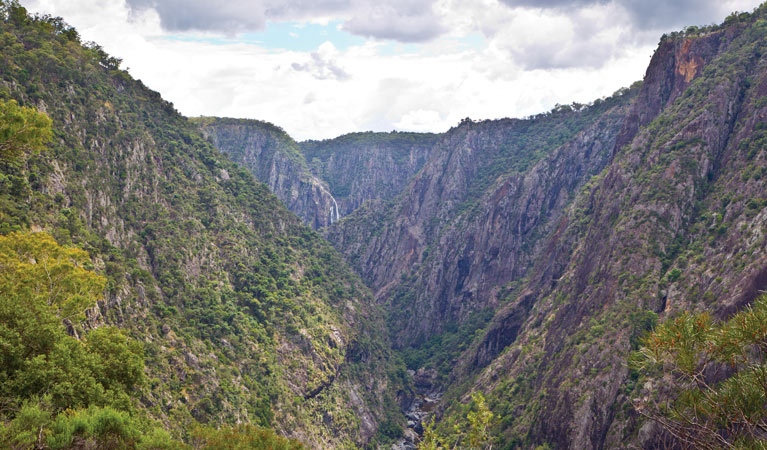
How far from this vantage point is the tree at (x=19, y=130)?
38203 mm

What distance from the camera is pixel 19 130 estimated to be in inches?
1529

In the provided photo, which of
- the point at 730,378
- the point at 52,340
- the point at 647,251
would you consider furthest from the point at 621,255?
the point at 52,340

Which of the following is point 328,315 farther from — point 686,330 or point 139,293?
point 686,330

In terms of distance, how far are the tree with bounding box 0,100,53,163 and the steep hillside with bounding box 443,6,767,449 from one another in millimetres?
A: 67752

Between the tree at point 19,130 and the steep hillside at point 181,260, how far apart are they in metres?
15.4

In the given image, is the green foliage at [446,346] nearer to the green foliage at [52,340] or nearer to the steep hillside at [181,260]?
the steep hillside at [181,260]

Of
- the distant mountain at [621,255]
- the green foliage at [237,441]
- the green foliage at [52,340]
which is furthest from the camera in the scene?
the distant mountain at [621,255]

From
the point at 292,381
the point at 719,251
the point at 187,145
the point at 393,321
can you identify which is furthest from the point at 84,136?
the point at 393,321

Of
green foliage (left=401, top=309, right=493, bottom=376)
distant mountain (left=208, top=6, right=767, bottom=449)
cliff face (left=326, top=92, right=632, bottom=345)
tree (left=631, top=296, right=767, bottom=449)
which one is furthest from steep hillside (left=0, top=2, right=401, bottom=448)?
tree (left=631, top=296, right=767, bottom=449)

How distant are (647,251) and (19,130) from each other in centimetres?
8386

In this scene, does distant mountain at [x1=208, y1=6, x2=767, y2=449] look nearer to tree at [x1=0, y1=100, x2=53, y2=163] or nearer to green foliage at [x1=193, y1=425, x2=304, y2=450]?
green foliage at [x1=193, y1=425, x2=304, y2=450]

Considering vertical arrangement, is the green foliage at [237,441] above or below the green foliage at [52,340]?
below

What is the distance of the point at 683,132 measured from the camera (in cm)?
9469

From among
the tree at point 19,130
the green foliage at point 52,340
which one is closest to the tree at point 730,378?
the green foliage at point 52,340
